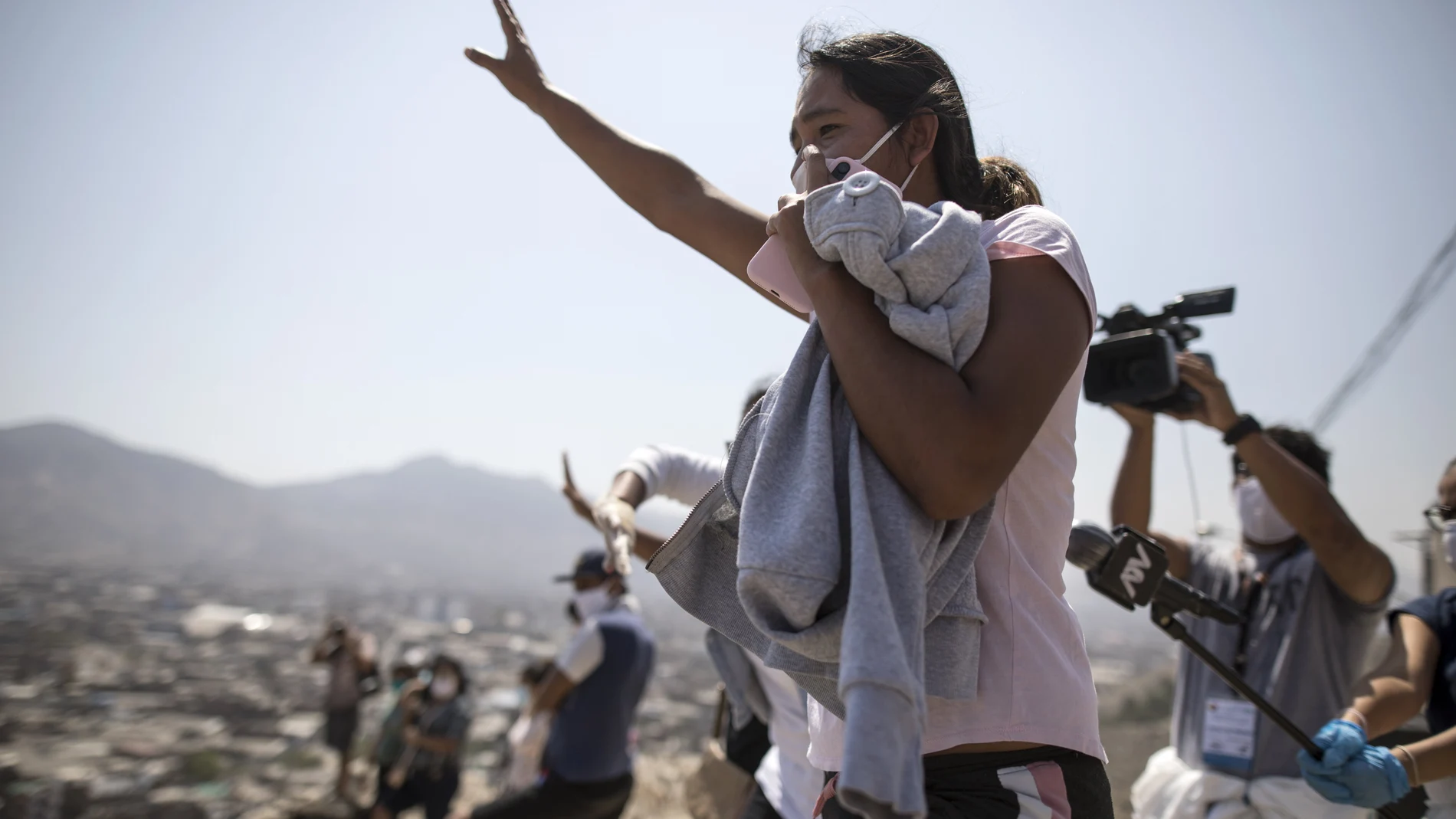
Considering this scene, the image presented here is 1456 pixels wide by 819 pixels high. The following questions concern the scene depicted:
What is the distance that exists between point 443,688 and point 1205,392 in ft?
24.8

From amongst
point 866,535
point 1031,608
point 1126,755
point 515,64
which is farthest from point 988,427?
point 1126,755

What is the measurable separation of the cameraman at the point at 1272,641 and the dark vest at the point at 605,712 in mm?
2608

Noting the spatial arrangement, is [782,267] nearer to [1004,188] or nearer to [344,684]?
[1004,188]

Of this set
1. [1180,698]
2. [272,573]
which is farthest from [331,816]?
[272,573]

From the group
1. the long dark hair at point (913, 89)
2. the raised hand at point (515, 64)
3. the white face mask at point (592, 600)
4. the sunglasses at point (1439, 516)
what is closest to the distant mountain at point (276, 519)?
the white face mask at point (592, 600)

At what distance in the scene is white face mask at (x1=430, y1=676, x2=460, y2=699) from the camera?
26.8 ft

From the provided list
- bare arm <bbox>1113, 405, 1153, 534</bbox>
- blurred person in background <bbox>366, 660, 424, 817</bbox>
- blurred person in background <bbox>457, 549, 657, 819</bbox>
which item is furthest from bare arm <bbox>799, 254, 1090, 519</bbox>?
blurred person in background <bbox>366, 660, 424, 817</bbox>

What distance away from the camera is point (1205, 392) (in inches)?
117

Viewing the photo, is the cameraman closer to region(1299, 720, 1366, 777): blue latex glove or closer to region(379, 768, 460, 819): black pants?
region(1299, 720, 1366, 777): blue latex glove

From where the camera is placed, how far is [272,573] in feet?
181

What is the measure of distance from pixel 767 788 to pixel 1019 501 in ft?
6.42

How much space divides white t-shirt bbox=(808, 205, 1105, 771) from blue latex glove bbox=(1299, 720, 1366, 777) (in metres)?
1.58

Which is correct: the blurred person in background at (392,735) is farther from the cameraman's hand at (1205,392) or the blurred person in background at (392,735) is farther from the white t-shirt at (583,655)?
the cameraman's hand at (1205,392)

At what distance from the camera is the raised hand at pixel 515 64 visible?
202 centimetres
